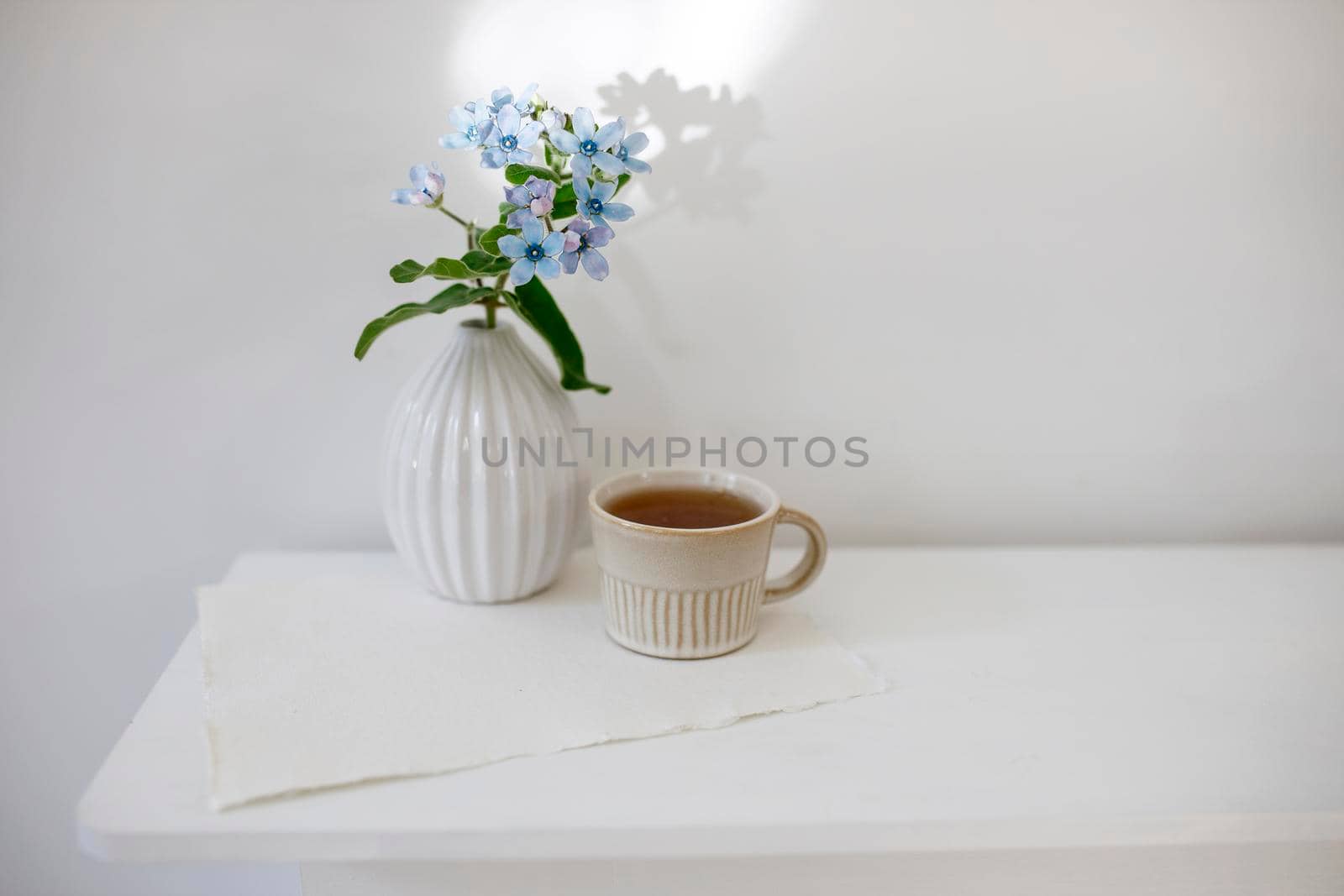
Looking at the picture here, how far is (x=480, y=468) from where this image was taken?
666 millimetres

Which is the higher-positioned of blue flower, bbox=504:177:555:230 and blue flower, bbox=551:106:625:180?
blue flower, bbox=551:106:625:180

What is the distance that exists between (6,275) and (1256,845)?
910mm

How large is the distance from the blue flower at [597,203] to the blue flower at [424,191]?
8 centimetres

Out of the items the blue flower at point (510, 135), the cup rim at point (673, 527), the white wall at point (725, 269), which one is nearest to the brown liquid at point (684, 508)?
the cup rim at point (673, 527)

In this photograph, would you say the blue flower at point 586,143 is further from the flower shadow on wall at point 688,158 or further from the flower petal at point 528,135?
the flower shadow on wall at point 688,158

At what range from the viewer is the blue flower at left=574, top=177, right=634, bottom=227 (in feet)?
1.96

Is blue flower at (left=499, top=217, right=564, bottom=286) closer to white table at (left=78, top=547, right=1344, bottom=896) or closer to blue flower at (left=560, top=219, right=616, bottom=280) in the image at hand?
blue flower at (left=560, top=219, right=616, bottom=280)

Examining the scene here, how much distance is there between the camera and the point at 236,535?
2.72 feet

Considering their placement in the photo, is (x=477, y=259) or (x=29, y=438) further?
(x=29, y=438)

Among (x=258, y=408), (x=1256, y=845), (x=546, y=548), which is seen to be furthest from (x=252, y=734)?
(x=1256, y=845)

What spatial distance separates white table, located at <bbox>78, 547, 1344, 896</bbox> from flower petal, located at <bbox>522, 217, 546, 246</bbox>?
0.94 ft

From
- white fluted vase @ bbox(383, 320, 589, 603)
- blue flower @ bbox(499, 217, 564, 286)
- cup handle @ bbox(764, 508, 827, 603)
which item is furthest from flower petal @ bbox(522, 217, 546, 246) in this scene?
cup handle @ bbox(764, 508, 827, 603)

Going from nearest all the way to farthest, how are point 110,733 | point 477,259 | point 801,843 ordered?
1. point 801,843
2. point 477,259
3. point 110,733

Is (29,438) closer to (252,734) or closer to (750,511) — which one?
(252,734)
